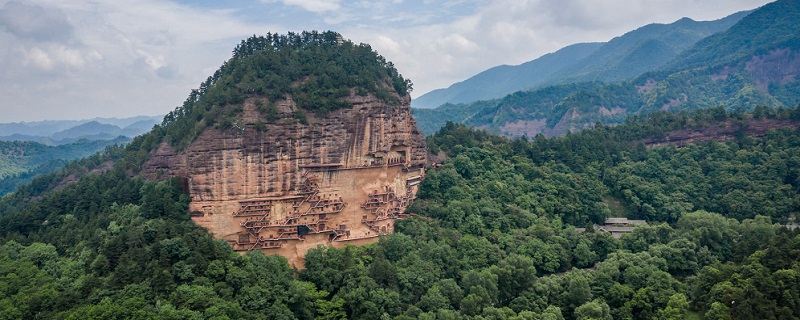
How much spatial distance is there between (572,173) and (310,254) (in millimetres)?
30383

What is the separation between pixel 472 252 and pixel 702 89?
98715 mm

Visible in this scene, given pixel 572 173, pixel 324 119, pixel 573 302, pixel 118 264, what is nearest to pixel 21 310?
pixel 118 264

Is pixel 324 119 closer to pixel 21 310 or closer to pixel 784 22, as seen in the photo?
pixel 21 310

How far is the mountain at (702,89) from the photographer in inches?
4240

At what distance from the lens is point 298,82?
41062 mm

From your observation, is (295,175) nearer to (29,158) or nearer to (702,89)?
(702,89)

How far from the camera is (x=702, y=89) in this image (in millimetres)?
113812

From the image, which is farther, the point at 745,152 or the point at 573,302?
the point at 745,152

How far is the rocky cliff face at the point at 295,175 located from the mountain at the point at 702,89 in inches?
3156

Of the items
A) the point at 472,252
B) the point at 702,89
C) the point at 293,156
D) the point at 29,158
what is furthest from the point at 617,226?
the point at 29,158

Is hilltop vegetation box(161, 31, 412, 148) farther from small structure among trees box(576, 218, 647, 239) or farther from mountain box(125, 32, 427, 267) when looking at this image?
small structure among trees box(576, 218, 647, 239)

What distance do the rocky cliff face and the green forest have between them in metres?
2.01

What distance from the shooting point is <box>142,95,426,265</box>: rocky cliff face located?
1398 inches

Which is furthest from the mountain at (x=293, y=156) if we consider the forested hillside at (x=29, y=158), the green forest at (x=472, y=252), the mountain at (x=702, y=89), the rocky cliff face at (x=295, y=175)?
the mountain at (x=702, y=89)
